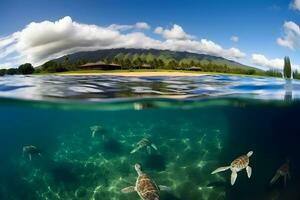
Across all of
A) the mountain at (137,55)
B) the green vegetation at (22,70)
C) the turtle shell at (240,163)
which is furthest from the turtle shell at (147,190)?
the green vegetation at (22,70)

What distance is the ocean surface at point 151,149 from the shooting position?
13.7m

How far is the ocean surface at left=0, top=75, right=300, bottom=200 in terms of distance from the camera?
13.7 meters

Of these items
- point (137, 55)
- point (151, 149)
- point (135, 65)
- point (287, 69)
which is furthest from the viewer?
point (151, 149)

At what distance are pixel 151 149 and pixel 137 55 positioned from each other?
832 cm

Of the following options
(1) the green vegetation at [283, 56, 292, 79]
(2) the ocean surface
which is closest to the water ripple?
(2) the ocean surface

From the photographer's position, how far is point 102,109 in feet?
64.1

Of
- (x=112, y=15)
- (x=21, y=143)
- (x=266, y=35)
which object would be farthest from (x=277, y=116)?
(x=21, y=143)

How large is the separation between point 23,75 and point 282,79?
11725 mm

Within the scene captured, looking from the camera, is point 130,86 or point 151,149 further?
point 151,149

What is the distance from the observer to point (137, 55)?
10.7 metres

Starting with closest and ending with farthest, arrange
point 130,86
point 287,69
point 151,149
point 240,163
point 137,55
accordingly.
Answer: point 137,55 → point 240,163 → point 130,86 → point 287,69 → point 151,149

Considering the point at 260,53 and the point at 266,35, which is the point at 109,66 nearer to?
the point at 260,53

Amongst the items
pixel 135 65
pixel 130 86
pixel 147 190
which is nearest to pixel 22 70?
pixel 135 65

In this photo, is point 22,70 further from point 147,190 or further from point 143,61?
point 147,190
